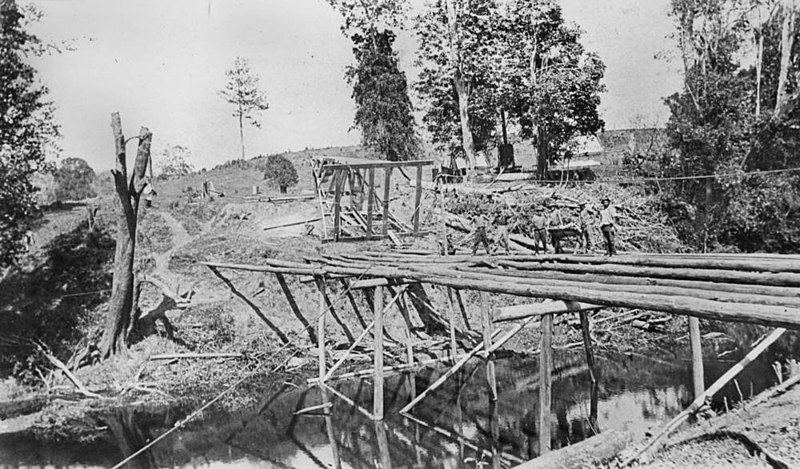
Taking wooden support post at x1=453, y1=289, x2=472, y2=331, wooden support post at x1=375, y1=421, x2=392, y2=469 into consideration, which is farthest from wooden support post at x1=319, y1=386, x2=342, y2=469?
wooden support post at x1=453, y1=289, x2=472, y2=331

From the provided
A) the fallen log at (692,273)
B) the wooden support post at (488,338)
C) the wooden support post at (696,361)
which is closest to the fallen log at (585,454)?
the wooden support post at (696,361)

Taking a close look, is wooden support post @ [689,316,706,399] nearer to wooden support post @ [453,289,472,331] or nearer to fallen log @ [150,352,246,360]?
wooden support post @ [453,289,472,331]

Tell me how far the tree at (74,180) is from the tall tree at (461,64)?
2006 centimetres

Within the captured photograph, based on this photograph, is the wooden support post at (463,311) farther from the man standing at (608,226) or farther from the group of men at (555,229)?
the man standing at (608,226)

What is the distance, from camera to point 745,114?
22516mm

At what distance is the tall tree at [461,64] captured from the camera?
1155 inches

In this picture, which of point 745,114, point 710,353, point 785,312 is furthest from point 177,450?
point 745,114

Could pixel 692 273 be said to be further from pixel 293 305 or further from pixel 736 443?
pixel 293 305

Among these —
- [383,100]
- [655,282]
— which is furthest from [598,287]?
[383,100]

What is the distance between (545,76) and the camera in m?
27.9

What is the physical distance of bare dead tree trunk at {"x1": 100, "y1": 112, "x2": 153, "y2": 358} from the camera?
14836 mm

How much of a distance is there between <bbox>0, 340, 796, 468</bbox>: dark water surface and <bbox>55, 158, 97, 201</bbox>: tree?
25.0 meters

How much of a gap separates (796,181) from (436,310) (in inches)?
603

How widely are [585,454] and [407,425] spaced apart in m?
5.43
